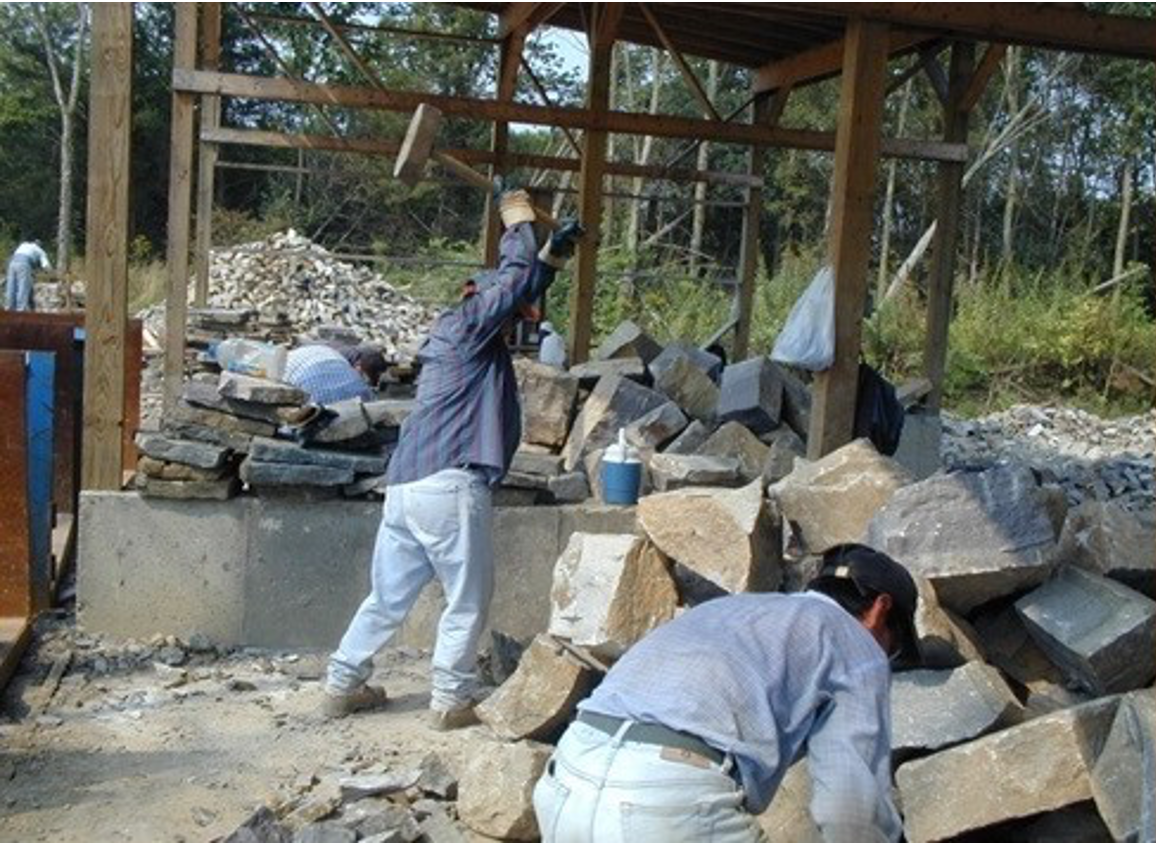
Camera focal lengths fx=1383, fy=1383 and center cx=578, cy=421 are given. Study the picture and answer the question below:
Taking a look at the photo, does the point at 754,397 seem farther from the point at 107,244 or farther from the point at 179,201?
the point at 179,201

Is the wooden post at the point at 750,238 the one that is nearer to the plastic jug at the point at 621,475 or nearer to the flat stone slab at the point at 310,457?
the plastic jug at the point at 621,475

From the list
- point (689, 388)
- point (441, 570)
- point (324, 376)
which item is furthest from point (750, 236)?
point (441, 570)

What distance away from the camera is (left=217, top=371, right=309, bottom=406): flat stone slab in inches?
277

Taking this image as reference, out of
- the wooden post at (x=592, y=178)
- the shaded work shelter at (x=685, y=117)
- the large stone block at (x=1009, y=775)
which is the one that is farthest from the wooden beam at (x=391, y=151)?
the large stone block at (x=1009, y=775)

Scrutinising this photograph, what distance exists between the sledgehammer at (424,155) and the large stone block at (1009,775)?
2.91 m

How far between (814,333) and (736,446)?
1163 mm

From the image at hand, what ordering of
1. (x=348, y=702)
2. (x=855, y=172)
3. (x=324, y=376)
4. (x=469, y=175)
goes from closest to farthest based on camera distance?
(x=348, y=702) < (x=469, y=175) < (x=855, y=172) < (x=324, y=376)

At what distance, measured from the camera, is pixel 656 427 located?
846cm

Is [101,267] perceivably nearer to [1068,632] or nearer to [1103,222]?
[1068,632]

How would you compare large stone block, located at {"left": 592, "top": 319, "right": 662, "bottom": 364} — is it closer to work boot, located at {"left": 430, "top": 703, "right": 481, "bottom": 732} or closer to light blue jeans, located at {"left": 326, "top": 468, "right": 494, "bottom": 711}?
light blue jeans, located at {"left": 326, "top": 468, "right": 494, "bottom": 711}

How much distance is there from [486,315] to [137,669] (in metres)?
2.53

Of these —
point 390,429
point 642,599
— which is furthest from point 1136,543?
point 390,429

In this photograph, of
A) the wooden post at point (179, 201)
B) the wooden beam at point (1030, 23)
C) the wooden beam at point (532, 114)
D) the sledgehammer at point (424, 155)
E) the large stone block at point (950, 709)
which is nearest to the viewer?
the large stone block at point (950, 709)

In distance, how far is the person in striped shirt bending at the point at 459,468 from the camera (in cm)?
576
